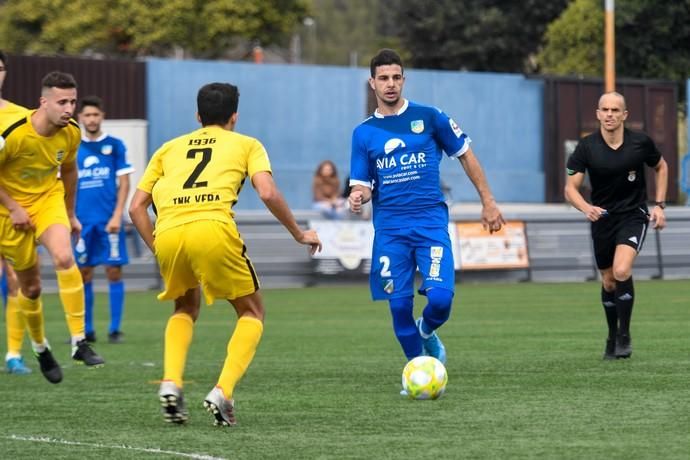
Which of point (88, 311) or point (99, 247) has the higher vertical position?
point (99, 247)

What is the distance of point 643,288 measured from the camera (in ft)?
70.8

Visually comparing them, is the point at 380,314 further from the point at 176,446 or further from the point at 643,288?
the point at 176,446

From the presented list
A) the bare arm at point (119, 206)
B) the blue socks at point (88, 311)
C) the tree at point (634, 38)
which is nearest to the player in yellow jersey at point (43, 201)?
the bare arm at point (119, 206)

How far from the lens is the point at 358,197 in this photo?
31.1 feet

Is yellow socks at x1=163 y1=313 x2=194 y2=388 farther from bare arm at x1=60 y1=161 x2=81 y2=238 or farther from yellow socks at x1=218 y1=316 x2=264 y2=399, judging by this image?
bare arm at x1=60 y1=161 x2=81 y2=238

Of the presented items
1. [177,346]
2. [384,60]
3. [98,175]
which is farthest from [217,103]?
[98,175]

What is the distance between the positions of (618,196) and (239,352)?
14.5 ft

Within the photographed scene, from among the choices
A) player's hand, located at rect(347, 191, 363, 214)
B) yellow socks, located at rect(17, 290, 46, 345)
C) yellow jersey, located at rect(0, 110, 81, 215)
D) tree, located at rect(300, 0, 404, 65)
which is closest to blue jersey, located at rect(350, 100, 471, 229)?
player's hand, located at rect(347, 191, 363, 214)

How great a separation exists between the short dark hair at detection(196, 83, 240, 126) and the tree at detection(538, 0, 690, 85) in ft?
132

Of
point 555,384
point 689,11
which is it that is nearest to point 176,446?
point 555,384

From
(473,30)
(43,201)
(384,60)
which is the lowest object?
(43,201)

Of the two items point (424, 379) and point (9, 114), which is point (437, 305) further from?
point (9, 114)

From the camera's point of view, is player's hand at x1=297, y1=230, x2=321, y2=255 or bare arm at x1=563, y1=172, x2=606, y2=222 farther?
bare arm at x1=563, y1=172, x2=606, y2=222

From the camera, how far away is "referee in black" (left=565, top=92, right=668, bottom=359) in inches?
451
